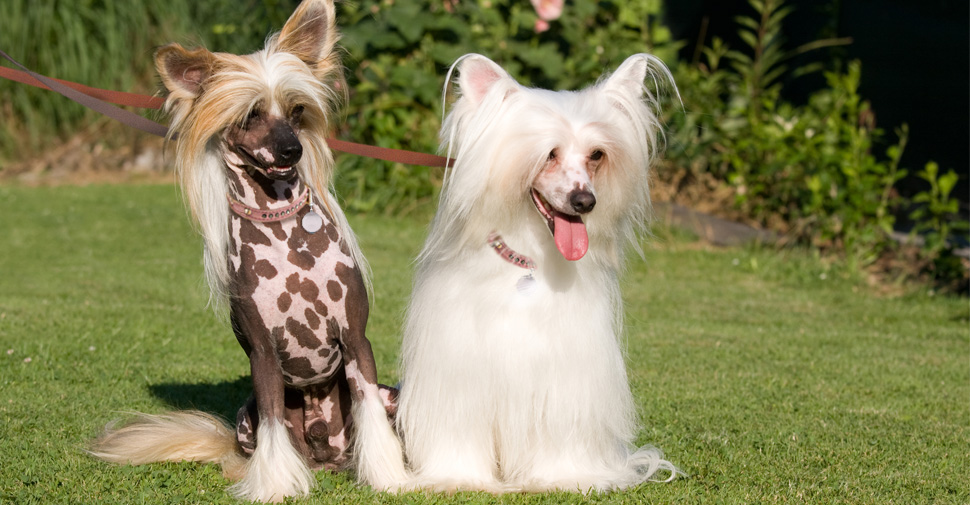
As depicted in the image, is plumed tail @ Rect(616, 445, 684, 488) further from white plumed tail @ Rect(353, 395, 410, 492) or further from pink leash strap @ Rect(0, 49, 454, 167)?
pink leash strap @ Rect(0, 49, 454, 167)

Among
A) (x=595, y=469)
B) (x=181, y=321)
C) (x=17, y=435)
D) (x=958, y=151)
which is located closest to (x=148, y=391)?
(x=17, y=435)

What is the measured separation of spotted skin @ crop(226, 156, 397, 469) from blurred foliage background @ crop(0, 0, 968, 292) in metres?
4.70

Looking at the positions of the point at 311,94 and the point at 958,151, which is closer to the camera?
the point at 311,94

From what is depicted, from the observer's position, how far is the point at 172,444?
150 inches

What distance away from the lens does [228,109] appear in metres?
3.10

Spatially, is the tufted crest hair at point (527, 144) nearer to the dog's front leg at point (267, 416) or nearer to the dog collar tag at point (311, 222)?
the dog collar tag at point (311, 222)

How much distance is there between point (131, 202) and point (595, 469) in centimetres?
806

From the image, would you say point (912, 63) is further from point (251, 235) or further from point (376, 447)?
point (251, 235)

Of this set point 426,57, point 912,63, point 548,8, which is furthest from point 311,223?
point 912,63

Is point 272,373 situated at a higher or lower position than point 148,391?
higher

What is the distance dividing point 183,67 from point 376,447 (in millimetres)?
1387

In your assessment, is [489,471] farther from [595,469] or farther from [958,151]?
[958,151]

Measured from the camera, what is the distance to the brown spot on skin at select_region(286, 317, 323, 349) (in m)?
3.29

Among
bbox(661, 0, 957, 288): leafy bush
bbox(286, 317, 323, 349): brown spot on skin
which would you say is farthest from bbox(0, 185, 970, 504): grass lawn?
bbox(286, 317, 323, 349): brown spot on skin
